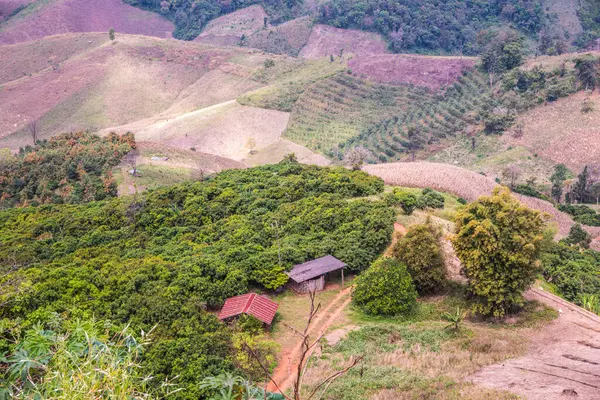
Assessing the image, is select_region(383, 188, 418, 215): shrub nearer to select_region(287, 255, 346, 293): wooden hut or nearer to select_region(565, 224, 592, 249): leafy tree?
select_region(287, 255, 346, 293): wooden hut

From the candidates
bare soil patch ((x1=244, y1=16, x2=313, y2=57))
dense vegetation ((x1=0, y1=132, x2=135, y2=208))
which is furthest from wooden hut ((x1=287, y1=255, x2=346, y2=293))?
bare soil patch ((x1=244, y1=16, x2=313, y2=57))

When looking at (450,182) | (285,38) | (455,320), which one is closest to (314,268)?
(455,320)

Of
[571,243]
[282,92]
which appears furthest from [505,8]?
[571,243]

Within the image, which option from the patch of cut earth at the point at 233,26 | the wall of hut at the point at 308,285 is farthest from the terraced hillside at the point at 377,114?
the patch of cut earth at the point at 233,26

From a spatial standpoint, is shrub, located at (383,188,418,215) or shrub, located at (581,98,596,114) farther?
shrub, located at (581,98,596,114)

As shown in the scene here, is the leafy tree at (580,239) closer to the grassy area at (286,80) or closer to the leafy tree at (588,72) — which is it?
the leafy tree at (588,72)

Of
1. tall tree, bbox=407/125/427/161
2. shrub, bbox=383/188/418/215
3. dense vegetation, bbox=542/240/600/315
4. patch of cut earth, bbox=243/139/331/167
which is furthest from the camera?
tall tree, bbox=407/125/427/161

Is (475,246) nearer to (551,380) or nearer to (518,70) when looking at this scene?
(551,380)
